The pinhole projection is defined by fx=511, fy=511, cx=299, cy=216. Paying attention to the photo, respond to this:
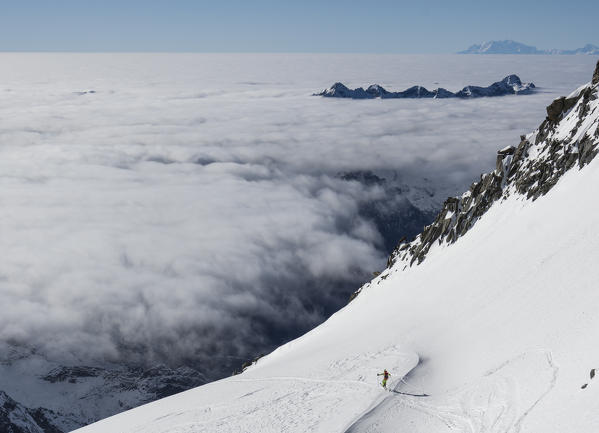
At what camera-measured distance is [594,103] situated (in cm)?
5756

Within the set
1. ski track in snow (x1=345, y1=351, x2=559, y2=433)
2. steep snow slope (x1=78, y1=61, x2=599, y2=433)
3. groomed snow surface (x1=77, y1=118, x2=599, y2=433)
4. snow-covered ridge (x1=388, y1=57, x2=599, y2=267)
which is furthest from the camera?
snow-covered ridge (x1=388, y1=57, x2=599, y2=267)

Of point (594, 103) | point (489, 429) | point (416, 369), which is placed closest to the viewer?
point (489, 429)

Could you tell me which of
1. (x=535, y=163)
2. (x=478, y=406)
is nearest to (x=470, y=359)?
(x=478, y=406)

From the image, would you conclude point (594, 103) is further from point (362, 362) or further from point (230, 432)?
point (230, 432)

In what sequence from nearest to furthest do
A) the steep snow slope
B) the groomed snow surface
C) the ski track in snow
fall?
1. the ski track in snow
2. the groomed snow surface
3. the steep snow slope

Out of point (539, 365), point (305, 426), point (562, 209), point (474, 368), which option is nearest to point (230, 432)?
point (305, 426)

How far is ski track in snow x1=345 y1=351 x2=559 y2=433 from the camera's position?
24578mm

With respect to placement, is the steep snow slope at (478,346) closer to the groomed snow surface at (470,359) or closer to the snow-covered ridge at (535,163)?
the groomed snow surface at (470,359)

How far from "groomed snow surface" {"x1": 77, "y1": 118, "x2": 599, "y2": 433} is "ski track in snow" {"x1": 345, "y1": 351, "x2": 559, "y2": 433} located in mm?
86

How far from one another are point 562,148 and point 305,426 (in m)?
45.6

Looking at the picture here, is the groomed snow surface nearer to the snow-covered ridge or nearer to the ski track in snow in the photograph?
the ski track in snow

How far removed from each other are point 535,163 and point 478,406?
43.5 meters

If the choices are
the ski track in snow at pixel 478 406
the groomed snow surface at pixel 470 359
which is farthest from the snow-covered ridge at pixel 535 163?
the ski track in snow at pixel 478 406

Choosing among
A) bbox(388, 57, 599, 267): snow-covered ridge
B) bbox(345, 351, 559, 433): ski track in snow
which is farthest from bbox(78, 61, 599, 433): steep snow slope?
bbox(388, 57, 599, 267): snow-covered ridge
